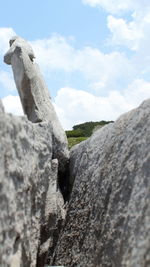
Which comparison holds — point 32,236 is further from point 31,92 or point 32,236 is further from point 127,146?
point 31,92

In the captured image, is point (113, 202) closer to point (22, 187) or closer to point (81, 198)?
point (22, 187)

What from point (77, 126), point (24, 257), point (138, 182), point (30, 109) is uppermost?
point (77, 126)

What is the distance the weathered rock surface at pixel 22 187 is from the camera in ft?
15.0

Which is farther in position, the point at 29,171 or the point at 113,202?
the point at 29,171

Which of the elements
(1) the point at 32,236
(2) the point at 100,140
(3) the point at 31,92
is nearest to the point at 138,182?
(1) the point at 32,236

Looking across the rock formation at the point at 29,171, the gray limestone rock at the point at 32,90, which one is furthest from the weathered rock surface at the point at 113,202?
the gray limestone rock at the point at 32,90

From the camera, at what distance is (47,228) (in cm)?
698

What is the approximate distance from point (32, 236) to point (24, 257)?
62 cm

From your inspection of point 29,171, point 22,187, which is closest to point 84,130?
point 29,171

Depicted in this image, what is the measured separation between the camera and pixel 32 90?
8.68m

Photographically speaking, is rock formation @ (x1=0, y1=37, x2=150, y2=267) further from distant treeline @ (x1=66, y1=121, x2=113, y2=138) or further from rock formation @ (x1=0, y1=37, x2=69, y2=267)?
distant treeline @ (x1=66, y1=121, x2=113, y2=138)

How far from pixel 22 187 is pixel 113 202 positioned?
944mm

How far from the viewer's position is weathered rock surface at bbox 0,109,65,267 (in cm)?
457

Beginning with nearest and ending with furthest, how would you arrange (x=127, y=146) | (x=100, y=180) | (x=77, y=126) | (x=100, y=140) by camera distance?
(x=127, y=146) < (x=100, y=180) < (x=100, y=140) < (x=77, y=126)
